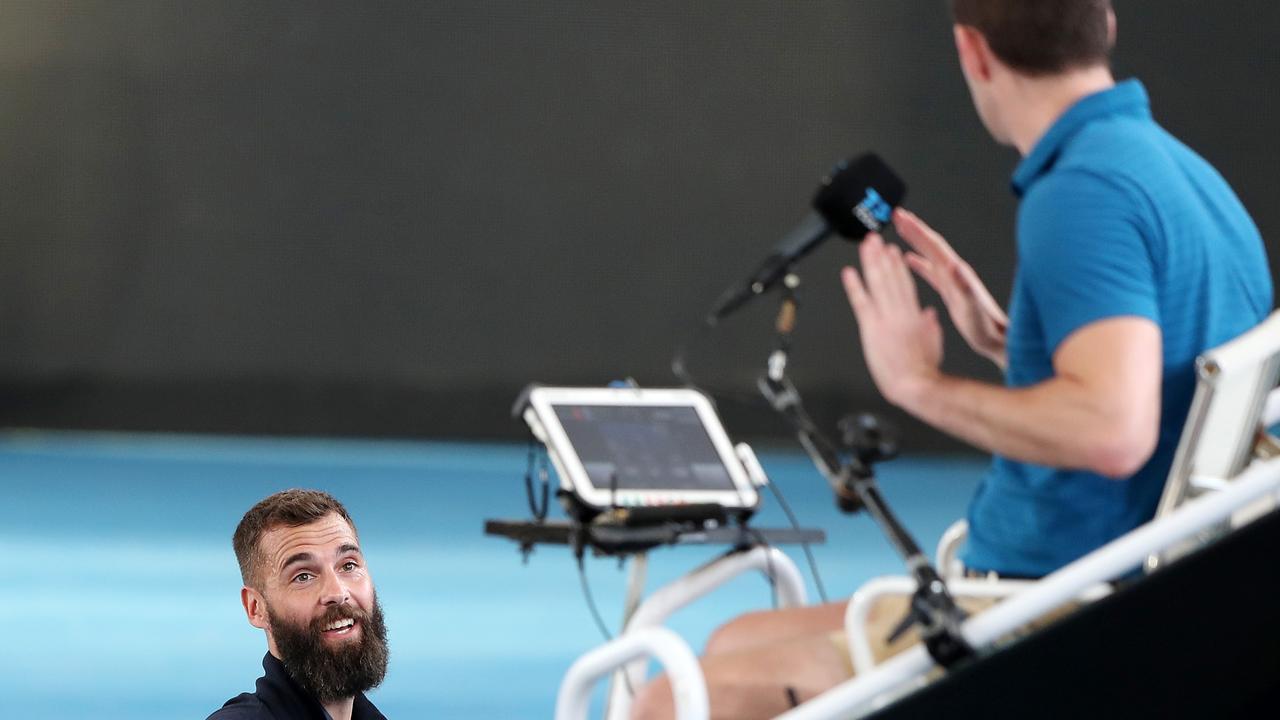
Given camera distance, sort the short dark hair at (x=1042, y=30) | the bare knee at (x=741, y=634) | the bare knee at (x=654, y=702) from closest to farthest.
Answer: the short dark hair at (x=1042, y=30), the bare knee at (x=654, y=702), the bare knee at (x=741, y=634)

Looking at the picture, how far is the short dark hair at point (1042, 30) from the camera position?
176cm

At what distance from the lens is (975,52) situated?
181cm

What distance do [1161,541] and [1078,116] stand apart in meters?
0.45

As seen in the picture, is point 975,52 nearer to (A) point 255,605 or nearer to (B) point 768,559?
(B) point 768,559

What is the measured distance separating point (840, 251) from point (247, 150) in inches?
132

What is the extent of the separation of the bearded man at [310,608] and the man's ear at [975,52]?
129 cm

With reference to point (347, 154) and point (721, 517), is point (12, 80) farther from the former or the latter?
point (721, 517)

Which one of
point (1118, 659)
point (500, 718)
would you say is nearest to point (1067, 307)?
point (1118, 659)

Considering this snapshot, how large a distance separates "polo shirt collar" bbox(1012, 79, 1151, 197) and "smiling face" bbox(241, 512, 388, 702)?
51.7 inches

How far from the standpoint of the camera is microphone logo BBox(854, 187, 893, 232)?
6.21ft

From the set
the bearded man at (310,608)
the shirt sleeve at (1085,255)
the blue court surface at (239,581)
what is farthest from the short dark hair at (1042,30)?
the blue court surface at (239,581)

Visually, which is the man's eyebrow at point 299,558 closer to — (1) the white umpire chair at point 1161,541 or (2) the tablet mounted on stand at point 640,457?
(2) the tablet mounted on stand at point 640,457

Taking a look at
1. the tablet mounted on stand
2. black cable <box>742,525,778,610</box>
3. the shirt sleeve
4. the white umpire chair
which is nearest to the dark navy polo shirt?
the tablet mounted on stand

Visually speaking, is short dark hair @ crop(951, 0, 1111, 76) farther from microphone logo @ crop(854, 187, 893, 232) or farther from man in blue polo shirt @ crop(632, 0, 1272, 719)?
microphone logo @ crop(854, 187, 893, 232)
